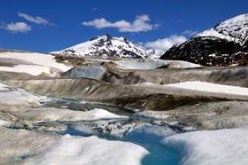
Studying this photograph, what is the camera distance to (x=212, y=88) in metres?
86.9

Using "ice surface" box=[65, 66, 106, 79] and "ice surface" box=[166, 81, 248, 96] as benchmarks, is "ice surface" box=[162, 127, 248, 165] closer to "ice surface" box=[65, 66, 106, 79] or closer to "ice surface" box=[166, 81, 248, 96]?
"ice surface" box=[166, 81, 248, 96]

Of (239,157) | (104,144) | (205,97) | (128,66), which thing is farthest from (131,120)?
(128,66)

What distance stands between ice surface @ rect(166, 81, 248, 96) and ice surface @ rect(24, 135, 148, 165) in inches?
2056

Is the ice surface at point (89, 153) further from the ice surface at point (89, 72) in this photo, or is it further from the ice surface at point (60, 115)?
the ice surface at point (89, 72)

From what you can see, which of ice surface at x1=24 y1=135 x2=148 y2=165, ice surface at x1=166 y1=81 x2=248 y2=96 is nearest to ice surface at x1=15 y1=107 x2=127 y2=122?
ice surface at x1=24 y1=135 x2=148 y2=165

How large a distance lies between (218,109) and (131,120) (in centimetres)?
944

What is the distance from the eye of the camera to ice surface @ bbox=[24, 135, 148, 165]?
88.1ft

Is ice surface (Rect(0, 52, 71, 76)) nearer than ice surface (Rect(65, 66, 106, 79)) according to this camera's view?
Answer: No

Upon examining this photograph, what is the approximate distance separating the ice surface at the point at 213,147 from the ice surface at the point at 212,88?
49383 mm

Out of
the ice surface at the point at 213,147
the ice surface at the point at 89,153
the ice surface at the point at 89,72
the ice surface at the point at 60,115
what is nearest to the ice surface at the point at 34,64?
the ice surface at the point at 89,72

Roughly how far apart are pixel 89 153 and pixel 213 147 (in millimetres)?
7167

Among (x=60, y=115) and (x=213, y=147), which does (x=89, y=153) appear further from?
(x=60, y=115)

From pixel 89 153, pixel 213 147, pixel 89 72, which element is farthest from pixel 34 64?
pixel 213 147

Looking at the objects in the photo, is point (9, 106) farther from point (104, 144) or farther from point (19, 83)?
point (19, 83)
